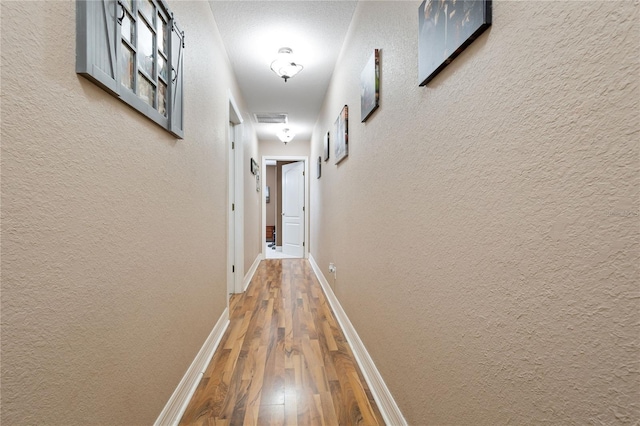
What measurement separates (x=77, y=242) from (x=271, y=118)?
4.13 m

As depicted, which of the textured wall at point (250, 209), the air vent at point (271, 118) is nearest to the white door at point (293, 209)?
the textured wall at point (250, 209)

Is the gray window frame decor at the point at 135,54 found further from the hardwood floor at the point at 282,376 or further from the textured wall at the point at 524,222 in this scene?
the hardwood floor at the point at 282,376

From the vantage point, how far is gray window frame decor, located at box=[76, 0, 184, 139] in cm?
76

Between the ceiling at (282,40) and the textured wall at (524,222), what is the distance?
1.20 m

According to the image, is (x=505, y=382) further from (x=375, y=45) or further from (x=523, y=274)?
(x=375, y=45)

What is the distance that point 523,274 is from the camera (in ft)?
2.06

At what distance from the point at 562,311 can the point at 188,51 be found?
201cm

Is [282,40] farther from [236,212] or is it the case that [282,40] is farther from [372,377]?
[372,377]

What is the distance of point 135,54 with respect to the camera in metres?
1.01

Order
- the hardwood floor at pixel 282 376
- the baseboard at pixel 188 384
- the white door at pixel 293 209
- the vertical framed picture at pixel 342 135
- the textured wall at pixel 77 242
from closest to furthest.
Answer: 1. the textured wall at pixel 77 242
2. the baseboard at pixel 188 384
3. the hardwood floor at pixel 282 376
4. the vertical framed picture at pixel 342 135
5. the white door at pixel 293 209

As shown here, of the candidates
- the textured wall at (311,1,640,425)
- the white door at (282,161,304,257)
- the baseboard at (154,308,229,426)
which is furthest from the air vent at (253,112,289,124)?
the textured wall at (311,1,640,425)

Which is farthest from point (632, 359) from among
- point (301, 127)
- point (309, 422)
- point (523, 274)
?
point (301, 127)

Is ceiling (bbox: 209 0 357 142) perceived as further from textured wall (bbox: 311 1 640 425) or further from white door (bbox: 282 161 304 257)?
white door (bbox: 282 161 304 257)

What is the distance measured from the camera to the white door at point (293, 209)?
6.11m
